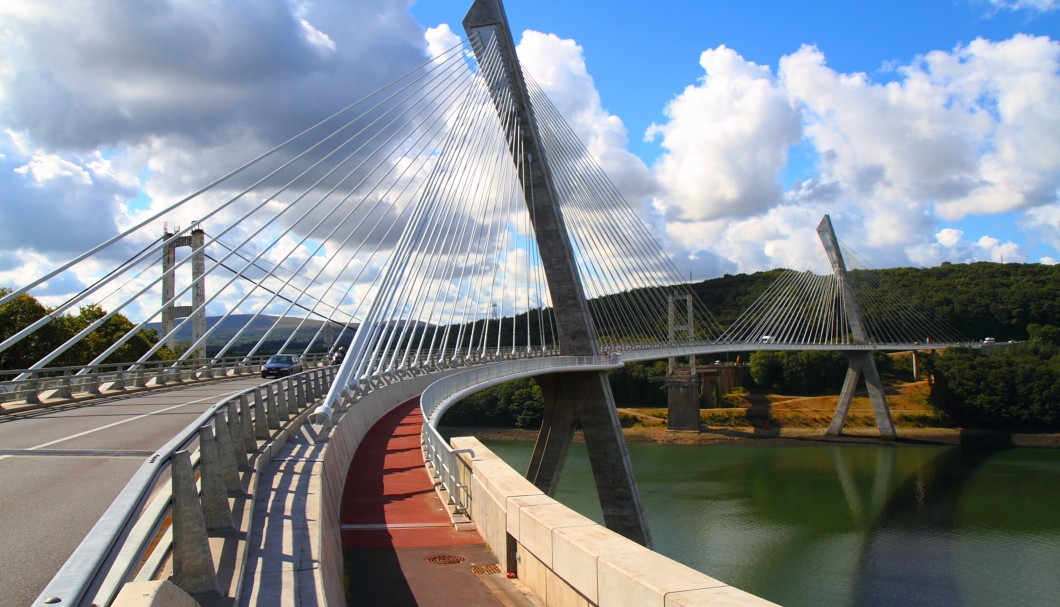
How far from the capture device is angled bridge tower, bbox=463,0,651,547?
29.2 metres

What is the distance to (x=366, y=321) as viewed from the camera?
13.7 meters

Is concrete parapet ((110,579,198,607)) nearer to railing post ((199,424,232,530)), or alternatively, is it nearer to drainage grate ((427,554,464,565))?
railing post ((199,424,232,530))

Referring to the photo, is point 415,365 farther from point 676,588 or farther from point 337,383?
point 676,588

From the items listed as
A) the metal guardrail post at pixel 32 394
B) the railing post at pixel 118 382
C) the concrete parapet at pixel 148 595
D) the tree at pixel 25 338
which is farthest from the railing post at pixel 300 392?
the tree at pixel 25 338

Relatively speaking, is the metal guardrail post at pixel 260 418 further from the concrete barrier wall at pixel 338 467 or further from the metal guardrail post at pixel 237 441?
the metal guardrail post at pixel 237 441

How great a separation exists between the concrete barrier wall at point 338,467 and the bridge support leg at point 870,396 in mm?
52454

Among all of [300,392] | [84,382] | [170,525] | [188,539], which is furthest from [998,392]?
[188,539]

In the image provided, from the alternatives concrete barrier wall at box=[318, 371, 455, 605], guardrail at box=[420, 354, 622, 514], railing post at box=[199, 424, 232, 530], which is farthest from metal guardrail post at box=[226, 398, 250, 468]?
guardrail at box=[420, 354, 622, 514]

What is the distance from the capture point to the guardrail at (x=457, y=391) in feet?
24.9

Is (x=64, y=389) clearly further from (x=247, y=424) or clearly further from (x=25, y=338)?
(x=25, y=338)

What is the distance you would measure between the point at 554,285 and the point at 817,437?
1561 inches

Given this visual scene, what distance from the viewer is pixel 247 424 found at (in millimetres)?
7324

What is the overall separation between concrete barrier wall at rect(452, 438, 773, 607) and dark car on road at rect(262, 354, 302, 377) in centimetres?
2161

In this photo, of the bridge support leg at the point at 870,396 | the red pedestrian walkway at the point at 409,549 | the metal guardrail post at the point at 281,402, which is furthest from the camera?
the bridge support leg at the point at 870,396
